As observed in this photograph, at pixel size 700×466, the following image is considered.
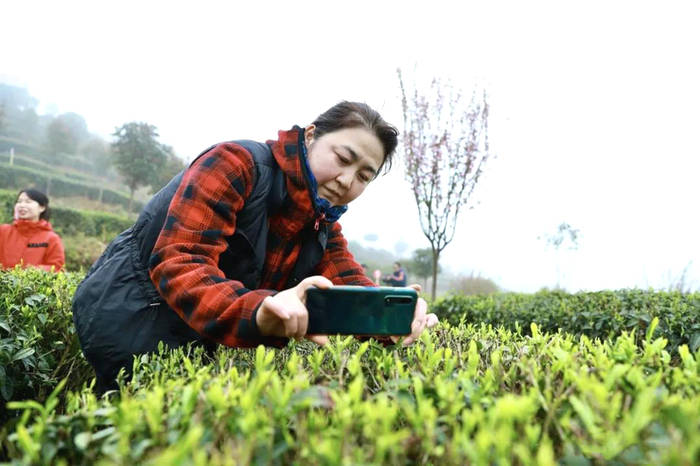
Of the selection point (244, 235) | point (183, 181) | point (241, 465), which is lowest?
point (241, 465)

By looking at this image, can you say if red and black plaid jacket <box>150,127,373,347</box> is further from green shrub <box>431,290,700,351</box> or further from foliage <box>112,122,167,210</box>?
foliage <box>112,122,167,210</box>

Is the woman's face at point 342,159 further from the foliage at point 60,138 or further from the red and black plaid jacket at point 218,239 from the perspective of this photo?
the foliage at point 60,138

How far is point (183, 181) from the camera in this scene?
155cm

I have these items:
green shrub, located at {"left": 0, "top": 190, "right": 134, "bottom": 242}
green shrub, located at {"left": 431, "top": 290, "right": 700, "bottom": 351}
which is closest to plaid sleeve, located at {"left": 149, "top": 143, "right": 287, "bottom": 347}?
green shrub, located at {"left": 431, "top": 290, "right": 700, "bottom": 351}

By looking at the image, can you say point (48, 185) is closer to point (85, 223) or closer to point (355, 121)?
point (85, 223)

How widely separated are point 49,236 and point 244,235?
478 cm

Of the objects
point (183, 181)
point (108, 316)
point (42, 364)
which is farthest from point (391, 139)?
point (42, 364)

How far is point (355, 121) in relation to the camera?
6.08ft

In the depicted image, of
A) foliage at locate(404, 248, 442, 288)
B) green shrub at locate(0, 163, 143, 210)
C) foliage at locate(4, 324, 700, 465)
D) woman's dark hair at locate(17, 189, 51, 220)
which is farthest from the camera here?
foliage at locate(404, 248, 442, 288)

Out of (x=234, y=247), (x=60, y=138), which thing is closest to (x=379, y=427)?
(x=234, y=247)

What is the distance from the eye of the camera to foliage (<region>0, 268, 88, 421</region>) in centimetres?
216

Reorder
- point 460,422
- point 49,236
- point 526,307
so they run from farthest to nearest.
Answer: point 49,236
point 526,307
point 460,422

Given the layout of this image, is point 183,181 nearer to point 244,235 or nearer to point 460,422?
point 244,235

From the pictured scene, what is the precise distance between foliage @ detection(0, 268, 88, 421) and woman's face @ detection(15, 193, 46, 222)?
103 inches
